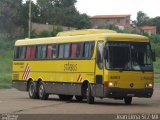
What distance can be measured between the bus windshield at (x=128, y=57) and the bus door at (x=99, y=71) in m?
0.41

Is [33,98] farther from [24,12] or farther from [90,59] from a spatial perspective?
[24,12]

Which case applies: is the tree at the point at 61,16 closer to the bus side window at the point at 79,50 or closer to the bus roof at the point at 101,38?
the bus roof at the point at 101,38

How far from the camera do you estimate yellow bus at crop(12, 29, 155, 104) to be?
→ 26.1m

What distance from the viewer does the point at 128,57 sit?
26.3 metres

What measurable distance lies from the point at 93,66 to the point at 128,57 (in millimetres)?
1636

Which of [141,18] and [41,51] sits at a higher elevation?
[141,18]

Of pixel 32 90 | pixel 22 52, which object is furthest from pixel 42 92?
pixel 22 52

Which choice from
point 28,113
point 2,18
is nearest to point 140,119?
point 28,113

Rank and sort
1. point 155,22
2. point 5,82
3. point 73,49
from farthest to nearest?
point 155,22 < point 5,82 < point 73,49

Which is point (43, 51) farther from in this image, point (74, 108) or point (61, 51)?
point (74, 108)

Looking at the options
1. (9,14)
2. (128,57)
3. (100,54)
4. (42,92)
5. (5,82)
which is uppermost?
(9,14)

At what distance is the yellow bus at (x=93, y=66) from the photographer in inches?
1028

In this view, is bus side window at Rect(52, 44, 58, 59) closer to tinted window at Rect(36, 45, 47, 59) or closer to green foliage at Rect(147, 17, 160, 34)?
tinted window at Rect(36, 45, 47, 59)

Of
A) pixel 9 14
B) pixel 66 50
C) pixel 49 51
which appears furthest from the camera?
pixel 9 14
